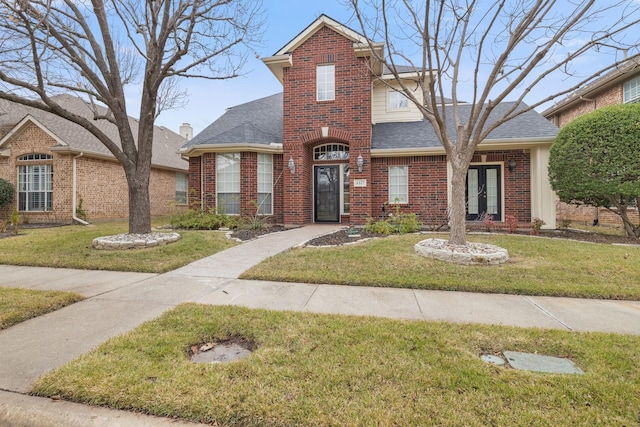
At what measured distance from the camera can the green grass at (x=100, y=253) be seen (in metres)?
5.90

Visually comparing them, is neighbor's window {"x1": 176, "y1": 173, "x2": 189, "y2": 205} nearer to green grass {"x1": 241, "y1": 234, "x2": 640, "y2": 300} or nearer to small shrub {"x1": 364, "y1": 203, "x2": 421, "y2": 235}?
small shrub {"x1": 364, "y1": 203, "x2": 421, "y2": 235}

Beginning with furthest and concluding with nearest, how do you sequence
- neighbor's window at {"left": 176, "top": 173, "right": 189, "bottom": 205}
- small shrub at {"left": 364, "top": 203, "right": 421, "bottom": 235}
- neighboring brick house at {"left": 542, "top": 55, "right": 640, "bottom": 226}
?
neighbor's window at {"left": 176, "top": 173, "right": 189, "bottom": 205} → neighboring brick house at {"left": 542, "top": 55, "right": 640, "bottom": 226} → small shrub at {"left": 364, "top": 203, "right": 421, "bottom": 235}

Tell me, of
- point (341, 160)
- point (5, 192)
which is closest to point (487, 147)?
point (341, 160)

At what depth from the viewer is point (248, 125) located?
39.9 feet

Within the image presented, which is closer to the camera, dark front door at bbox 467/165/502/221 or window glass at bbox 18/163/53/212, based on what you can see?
dark front door at bbox 467/165/502/221

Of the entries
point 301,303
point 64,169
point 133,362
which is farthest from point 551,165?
point 64,169

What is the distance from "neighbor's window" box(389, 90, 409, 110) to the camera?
13016mm

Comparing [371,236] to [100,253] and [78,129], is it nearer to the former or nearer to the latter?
[100,253]

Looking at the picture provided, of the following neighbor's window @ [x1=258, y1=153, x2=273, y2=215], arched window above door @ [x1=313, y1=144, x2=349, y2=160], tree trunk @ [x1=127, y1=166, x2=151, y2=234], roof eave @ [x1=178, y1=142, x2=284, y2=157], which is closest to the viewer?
tree trunk @ [x1=127, y1=166, x2=151, y2=234]

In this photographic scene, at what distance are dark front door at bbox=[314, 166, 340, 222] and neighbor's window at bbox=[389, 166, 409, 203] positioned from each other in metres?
2.02

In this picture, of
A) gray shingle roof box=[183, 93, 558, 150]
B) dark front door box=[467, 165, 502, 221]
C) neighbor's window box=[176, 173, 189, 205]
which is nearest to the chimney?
neighbor's window box=[176, 173, 189, 205]

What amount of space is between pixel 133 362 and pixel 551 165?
11.1m

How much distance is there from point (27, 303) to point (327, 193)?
9.39 m

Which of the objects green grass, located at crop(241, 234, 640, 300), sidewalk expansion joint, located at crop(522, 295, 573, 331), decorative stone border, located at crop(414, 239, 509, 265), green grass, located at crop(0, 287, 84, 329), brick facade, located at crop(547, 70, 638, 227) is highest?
brick facade, located at crop(547, 70, 638, 227)
